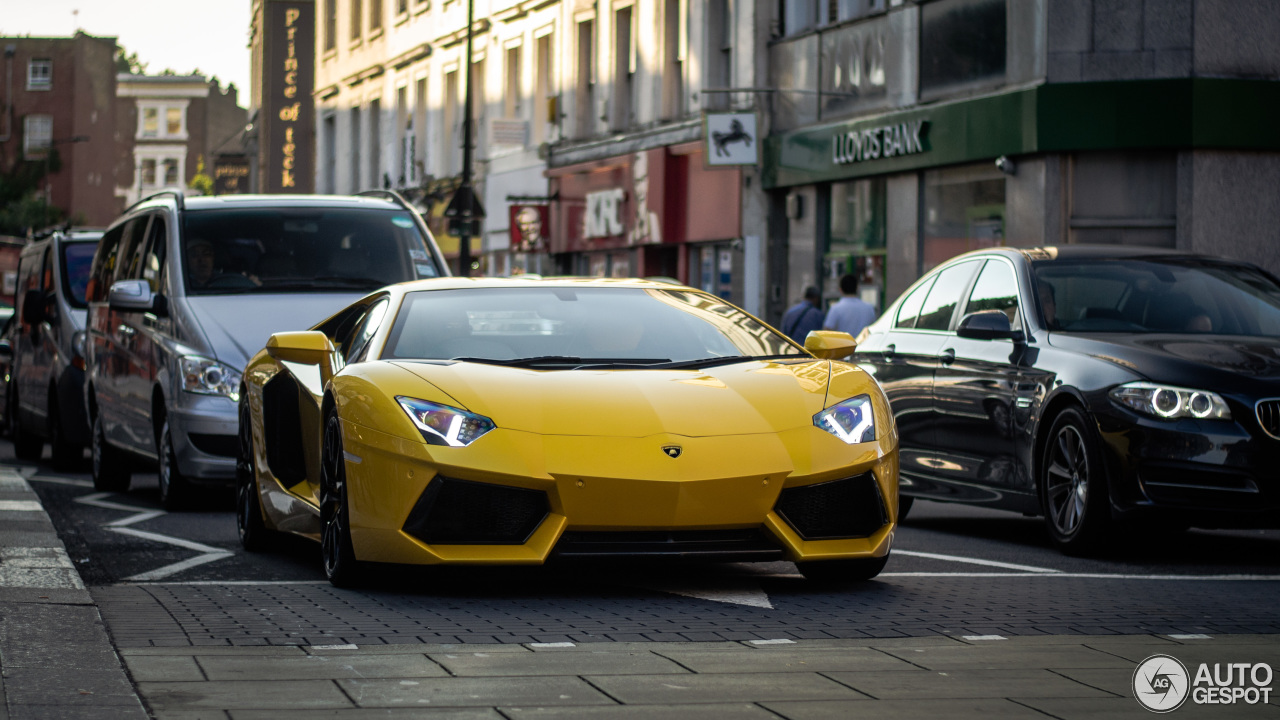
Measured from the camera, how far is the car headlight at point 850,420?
7.21m

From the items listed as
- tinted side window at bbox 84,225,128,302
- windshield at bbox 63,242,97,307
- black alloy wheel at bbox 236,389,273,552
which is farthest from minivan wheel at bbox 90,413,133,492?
black alloy wheel at bbox 236,389,273,552

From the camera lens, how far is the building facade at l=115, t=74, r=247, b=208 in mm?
130625

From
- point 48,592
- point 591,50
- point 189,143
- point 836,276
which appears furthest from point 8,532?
point 189,143

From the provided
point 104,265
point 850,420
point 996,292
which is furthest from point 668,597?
point 104,265

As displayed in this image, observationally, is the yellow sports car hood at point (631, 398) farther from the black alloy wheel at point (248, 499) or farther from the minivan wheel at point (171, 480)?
the minivan wheel at point (171, 480)

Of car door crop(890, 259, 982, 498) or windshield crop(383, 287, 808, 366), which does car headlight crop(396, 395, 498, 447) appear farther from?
car door crop(890, 259, 982, 498)

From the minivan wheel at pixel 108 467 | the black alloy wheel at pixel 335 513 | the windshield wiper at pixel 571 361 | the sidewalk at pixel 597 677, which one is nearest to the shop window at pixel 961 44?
the minivan wheel at pixel 108 467

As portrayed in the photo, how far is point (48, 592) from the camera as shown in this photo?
704cm

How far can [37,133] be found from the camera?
4395 inches

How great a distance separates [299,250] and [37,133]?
104320 millimetres

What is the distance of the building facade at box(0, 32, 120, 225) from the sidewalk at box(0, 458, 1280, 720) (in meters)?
108

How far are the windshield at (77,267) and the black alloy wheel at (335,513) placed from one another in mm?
9987

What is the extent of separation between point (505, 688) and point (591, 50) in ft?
107

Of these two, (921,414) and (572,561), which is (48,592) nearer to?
(572,561)
